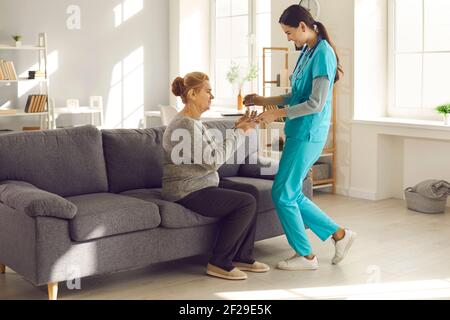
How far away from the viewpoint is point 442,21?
233 inches

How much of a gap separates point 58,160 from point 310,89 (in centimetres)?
152

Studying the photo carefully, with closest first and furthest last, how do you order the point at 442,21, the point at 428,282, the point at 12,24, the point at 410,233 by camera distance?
the point at 428,282, the point at 410,233, the point at 442,21, the point at 12,24

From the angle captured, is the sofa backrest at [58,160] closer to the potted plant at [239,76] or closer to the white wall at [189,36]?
the potted plant at [239,76]

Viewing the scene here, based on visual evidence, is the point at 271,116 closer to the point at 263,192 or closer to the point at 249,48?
the point at 263,192

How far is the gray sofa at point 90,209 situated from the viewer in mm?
3471

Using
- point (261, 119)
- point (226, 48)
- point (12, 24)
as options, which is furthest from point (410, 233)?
point (12, 24)

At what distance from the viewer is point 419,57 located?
6141 millimetres

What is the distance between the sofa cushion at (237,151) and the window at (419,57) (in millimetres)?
1966

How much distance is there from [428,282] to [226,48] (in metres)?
4.97

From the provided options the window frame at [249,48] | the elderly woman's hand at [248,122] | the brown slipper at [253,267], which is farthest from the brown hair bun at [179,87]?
the window frame at [249,48]

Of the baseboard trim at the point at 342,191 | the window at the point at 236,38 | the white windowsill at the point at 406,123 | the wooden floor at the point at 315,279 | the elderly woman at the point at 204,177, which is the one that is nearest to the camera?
the wooden floor at the point at 315,279
